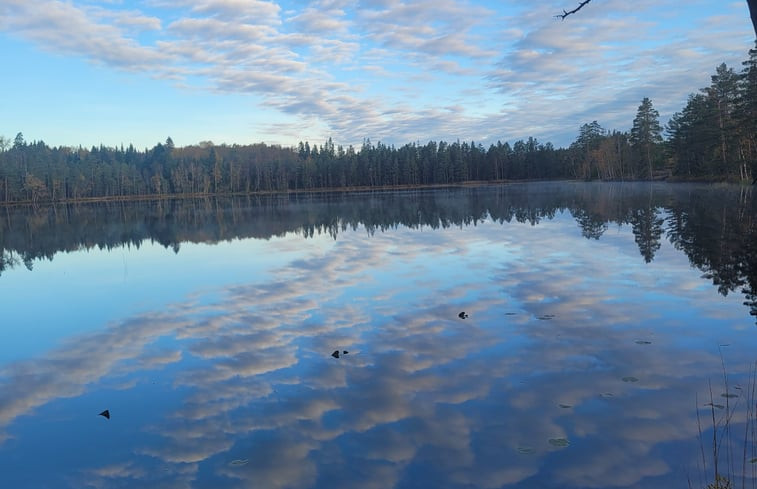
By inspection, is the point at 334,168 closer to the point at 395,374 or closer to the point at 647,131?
the point at 647,131

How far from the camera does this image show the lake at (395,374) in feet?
18.5

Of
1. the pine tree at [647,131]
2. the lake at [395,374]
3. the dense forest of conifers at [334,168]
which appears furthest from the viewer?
the dense forest of conifers at [334,168]

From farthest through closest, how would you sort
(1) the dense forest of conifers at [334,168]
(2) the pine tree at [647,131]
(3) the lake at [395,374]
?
(1) the dense forest of conifers at [334,168]
(2) the pine tree at [647,131]
(3) the lake at [395,374]

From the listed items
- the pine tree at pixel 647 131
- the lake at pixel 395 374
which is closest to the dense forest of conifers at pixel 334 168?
the pine tree at pixel 647 131

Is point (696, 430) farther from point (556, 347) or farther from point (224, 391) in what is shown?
point (224, 391)

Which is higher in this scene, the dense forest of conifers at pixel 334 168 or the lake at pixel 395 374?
the dense forest of conifers at pixel 334 168

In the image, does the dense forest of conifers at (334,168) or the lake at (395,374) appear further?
the dense forest of conifers at (334,168)

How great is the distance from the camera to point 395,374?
26.9 ft

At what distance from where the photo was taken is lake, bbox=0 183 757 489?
223 inches

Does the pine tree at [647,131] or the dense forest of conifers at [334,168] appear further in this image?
the dense forest of conifers at [334,168]

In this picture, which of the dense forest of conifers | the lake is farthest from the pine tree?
the lake

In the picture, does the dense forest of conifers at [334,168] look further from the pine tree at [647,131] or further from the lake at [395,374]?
the lake at [395,374]

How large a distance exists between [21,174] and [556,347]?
154052 millimetres

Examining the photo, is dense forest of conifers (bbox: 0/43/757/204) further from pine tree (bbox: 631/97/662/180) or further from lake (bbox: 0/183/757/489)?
lake (bbox: 0/183/757/489)
